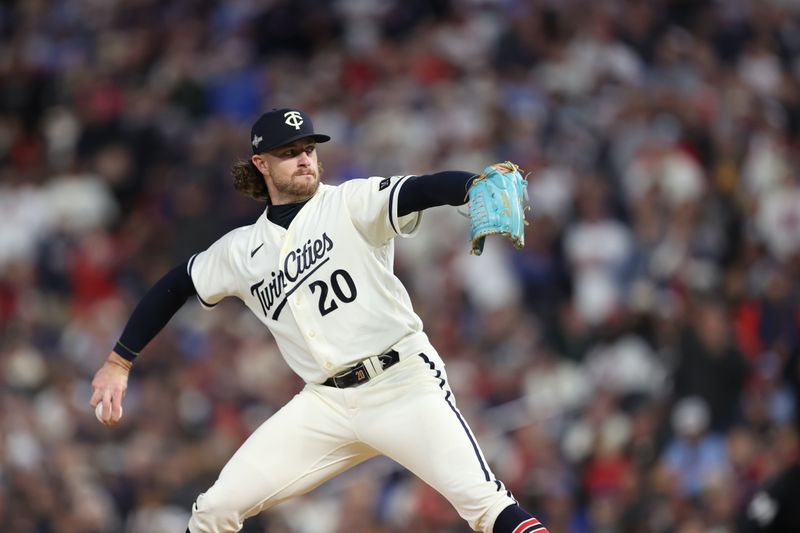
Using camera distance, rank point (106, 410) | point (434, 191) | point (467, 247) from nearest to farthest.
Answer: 1. point (434, 191)
2. point (106, 410)
3. point (467, 247)

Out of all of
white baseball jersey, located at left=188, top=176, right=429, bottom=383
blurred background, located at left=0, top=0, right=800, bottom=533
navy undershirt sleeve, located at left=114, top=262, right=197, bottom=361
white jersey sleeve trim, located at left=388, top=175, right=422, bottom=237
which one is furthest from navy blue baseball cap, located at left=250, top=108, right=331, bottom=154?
blurred background, located at left=0, top=0, right=800, bottom=533

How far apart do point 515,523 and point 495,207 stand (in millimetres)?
1242

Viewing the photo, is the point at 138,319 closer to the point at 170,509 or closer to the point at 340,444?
the point at 340,444

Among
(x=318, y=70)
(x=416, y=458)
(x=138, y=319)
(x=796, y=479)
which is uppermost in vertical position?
(x=318, y=70)

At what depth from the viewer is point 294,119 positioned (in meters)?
5.83

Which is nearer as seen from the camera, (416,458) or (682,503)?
(416,458)

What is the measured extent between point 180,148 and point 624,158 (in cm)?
484

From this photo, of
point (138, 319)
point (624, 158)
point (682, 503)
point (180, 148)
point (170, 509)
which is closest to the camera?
point (138, 319)

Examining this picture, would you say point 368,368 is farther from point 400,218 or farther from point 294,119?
point 294,119

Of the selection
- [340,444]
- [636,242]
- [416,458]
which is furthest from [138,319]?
[636,242]

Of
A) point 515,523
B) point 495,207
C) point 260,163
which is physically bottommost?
point 515,523

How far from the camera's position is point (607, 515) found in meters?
8.77

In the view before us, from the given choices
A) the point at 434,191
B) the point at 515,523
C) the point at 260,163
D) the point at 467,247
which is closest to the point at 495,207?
the point at 434,191

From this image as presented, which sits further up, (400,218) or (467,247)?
(400,218)
